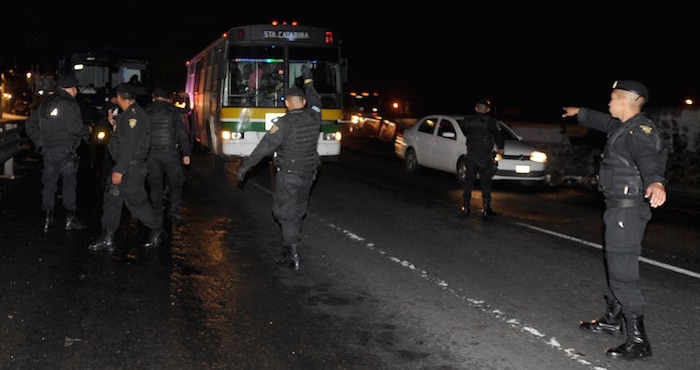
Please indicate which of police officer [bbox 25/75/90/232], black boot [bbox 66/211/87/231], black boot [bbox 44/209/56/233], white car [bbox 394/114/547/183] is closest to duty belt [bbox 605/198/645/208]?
police officer [bbox 25/75/90/232]

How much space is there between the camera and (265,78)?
46.8 ft

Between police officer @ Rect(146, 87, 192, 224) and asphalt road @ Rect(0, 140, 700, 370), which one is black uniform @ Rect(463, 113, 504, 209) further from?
police officer @ Rect(146, 87, 192, 224)

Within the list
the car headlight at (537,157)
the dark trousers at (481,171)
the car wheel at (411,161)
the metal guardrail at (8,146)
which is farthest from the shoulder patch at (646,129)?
the car wheel at (411,161)

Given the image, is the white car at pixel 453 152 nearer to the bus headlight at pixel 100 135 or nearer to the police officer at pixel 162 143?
the police officer at pixel 162 143

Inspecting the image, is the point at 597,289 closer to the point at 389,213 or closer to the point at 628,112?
the point at 628,112

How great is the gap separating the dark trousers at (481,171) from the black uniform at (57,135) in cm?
554

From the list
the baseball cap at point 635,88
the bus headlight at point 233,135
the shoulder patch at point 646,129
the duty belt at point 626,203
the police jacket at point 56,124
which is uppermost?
the baseball cap at point 635,88

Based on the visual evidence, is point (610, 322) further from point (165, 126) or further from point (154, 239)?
point (165, 126)

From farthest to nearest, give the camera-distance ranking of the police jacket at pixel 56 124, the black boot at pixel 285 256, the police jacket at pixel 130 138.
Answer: the police jacket at pixel 56 124 < the police jacket at pixel 130 138 < the black boot at pixel 285 256

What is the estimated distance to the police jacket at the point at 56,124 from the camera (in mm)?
8734

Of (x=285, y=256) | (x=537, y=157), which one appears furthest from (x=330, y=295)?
(x=537, y=157)

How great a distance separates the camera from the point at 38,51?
53156 mm

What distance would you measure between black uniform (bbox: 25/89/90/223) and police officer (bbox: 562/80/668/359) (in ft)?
21.1

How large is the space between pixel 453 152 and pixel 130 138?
30.9 feet
